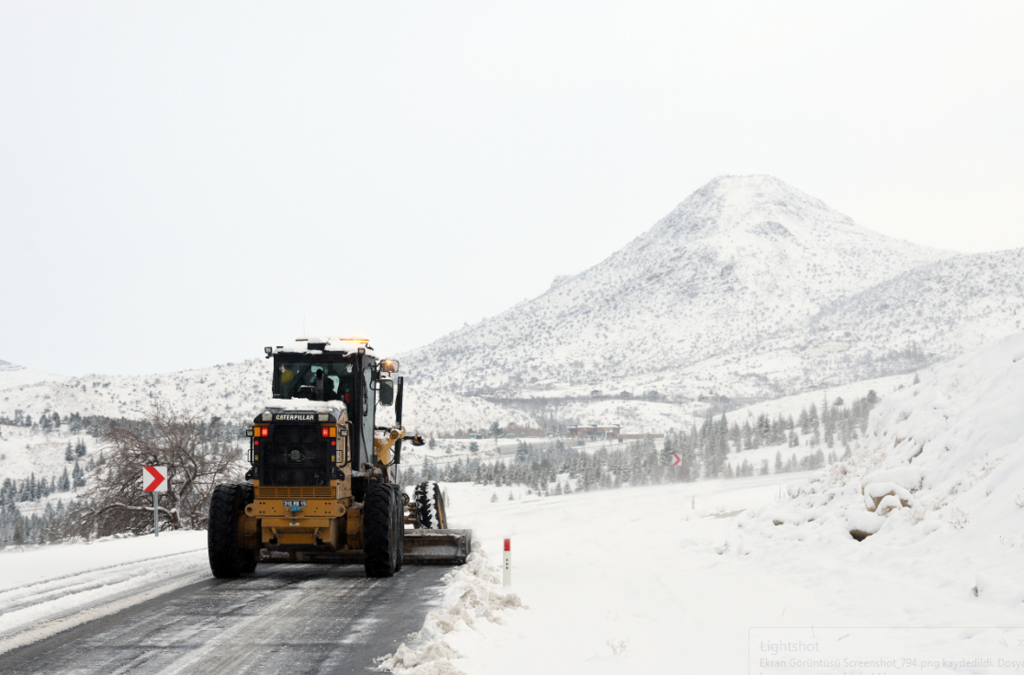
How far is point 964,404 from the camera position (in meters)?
15.5

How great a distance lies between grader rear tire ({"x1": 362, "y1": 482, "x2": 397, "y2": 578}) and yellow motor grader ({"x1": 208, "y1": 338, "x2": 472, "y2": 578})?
2 centimetres

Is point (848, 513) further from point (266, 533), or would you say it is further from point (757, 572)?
point (266, 533)

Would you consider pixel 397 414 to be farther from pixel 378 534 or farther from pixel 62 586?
pixel 62 586

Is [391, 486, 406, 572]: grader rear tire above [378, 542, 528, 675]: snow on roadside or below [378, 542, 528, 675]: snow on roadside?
above

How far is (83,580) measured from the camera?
13.8 m

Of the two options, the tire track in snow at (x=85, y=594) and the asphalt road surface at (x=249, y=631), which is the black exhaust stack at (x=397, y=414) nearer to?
the asphalt road surface at (x=249, y=631)

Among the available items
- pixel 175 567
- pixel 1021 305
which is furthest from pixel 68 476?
pixel 1021 305

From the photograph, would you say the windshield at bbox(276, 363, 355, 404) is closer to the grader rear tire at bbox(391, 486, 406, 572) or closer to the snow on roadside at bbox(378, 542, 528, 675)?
the grader rear tire at bbox(391, 486, 406, 572)

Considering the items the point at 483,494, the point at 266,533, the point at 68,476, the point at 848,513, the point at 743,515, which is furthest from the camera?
the point at 68,476

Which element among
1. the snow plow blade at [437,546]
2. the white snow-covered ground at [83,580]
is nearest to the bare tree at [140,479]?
the white snow-covered ground at [83,580]

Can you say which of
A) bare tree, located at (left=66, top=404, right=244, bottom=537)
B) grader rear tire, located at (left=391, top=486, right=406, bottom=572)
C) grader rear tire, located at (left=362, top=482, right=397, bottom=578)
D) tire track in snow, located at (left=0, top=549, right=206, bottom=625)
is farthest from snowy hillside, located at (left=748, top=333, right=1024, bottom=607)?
bare tree, located at (left=66, top=404, right=244, bottom=537)

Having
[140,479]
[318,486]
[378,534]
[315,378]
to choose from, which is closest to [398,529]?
[378,534]

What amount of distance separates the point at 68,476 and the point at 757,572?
101292 millimetres

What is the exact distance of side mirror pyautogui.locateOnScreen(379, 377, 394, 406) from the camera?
50.8 ft
